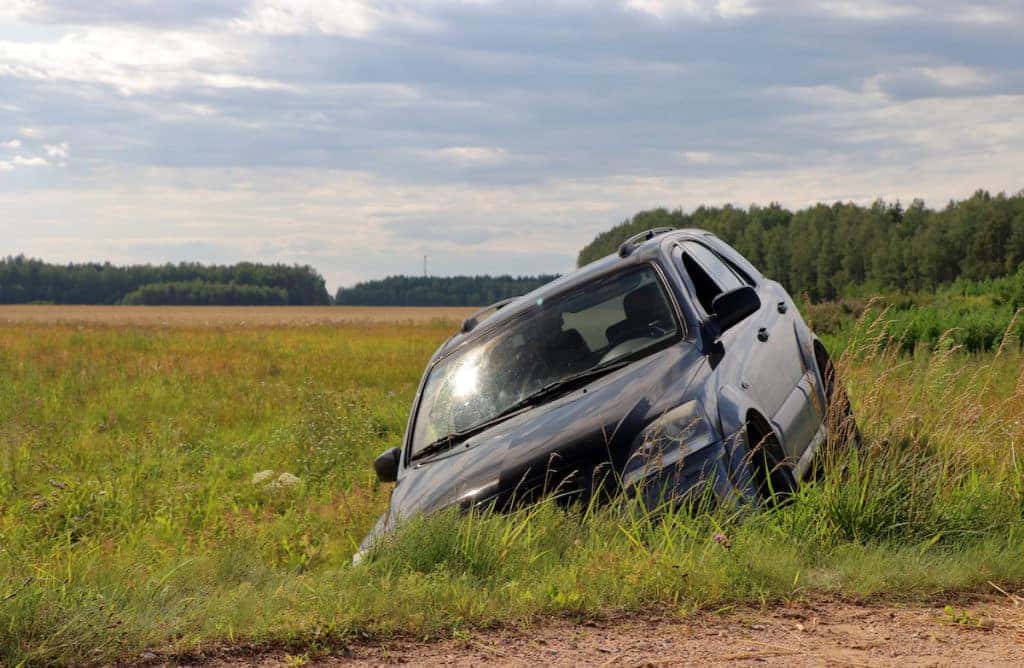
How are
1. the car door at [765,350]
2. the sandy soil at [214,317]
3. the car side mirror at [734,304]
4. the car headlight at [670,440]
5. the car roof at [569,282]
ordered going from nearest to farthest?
the car headlight at [670,440]
the car side mirror at [734,304]
the car door at [765,350]
the car roof at [569,282]
the sandy soil at [214,317]

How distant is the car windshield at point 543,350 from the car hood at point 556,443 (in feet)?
0.87

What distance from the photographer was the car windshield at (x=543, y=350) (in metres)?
5.78

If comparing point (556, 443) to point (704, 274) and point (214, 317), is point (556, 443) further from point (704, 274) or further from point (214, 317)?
point (214, 317)

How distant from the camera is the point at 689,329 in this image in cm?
574

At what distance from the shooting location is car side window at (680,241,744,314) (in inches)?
269

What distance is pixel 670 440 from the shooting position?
4.94 m

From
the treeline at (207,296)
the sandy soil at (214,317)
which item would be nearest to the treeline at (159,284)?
the treeline at (207,296)

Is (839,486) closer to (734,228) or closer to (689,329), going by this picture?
(689,329)

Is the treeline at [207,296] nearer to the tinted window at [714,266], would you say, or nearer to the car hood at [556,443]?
the tinted window at [714,266]

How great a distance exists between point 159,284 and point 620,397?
154815 mm

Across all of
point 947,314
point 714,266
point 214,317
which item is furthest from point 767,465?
point 214,317

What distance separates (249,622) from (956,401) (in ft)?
16.8

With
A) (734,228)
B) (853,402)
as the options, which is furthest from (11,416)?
(734,228)

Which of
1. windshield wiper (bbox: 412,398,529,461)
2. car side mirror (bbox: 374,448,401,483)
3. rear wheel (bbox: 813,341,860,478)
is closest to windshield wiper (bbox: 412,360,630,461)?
windshield wiper (bbox: 412,398,529,461)
